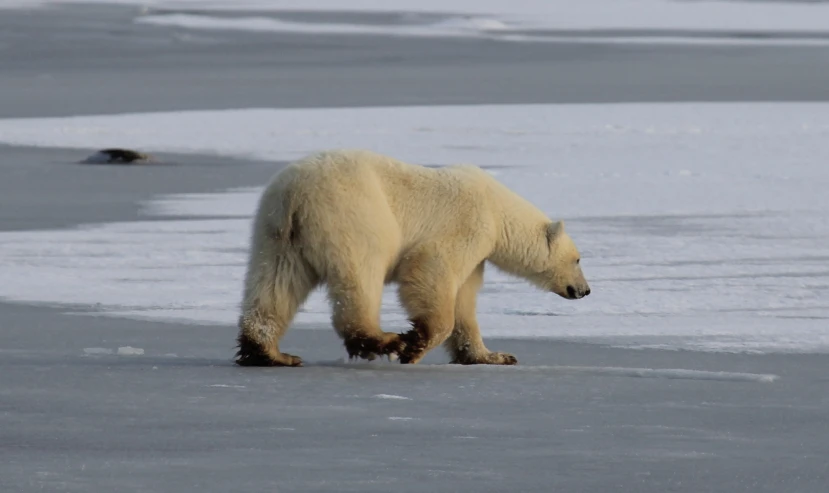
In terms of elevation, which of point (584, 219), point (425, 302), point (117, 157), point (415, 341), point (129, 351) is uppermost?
point (425, 302)

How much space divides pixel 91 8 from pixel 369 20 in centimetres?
804

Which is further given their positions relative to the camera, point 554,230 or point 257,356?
point 554,230

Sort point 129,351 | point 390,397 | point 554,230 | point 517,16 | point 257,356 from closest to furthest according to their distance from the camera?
point 390,397, point 257,356, point 129,351, point 554,230, point 517,16

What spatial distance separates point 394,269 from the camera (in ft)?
18.4

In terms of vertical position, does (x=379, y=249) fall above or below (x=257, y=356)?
above

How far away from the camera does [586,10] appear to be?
4397 centimetres

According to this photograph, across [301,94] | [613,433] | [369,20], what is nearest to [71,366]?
[613,433]

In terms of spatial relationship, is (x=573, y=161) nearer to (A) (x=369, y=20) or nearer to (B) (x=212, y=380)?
(B) (x=212, y=380)

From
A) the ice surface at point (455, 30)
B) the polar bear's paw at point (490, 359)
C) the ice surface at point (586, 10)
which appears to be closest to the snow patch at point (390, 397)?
the polar bear's paw at point (490, 359)

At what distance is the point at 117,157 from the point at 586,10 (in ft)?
104

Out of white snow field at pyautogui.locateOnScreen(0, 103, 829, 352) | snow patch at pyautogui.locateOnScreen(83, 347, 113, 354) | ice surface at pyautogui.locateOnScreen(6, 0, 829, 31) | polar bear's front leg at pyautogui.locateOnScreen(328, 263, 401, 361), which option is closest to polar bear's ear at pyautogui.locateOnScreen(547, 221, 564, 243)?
white snow field at pyautogui.locateOnScreen(0, 103, 829, 352)

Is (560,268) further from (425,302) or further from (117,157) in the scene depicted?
(117,157)

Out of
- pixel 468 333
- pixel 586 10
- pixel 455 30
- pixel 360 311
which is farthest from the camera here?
pixel 586 10

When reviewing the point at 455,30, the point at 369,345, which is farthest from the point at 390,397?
the point at 455,30
